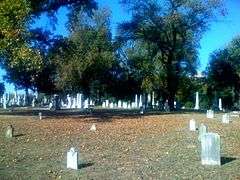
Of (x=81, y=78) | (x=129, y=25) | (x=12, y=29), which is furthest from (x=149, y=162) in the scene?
(x=81, y=78)

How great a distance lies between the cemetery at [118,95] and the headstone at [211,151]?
27 millimetres

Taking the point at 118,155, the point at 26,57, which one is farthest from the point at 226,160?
the point at 26,57


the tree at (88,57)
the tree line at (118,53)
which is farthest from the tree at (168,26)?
the tree at (88,57)

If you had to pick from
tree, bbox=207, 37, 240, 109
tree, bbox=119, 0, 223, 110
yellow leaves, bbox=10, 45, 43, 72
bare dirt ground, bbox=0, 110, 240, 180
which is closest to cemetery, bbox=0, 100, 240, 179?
bare dirt ground, bbox=0, 110, 240, 180

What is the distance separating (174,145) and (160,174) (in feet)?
17.0

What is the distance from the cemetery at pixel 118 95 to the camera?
13539 mm

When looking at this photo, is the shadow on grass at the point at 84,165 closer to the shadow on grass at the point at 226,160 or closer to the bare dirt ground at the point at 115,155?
the bare dirt ground at the point at 115,155

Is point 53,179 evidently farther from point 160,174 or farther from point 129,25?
point 129,25

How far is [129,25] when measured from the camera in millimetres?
51688

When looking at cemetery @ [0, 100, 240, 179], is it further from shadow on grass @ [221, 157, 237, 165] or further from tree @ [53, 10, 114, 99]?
tree @ [53, 10, 114, 99]

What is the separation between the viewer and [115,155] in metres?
15.2

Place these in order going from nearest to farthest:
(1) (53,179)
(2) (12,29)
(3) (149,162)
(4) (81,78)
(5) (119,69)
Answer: (1) (53,179)
(3) (149,162)
(2) (12,29)
(4) (81,78)
(5) (119,69)

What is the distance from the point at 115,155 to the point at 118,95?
71039 millimetres

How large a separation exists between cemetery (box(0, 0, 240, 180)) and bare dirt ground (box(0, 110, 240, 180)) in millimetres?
29
